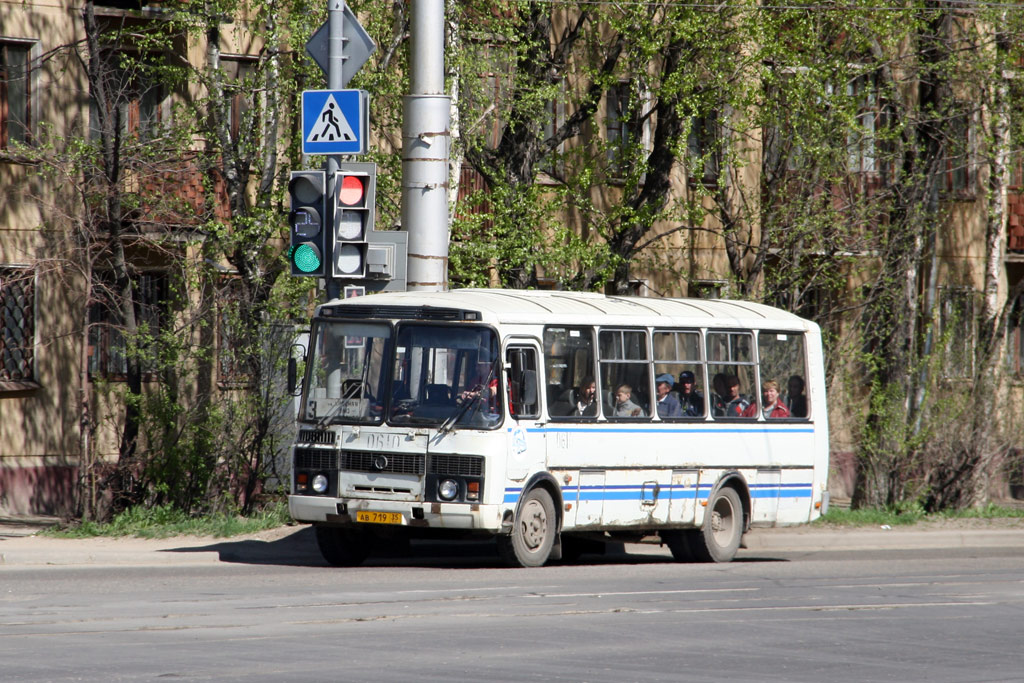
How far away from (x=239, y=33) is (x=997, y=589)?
13677 millimetres

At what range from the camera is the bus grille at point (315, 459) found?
1575 centimetres

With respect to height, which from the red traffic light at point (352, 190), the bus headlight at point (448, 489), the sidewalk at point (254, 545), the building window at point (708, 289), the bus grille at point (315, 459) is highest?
the red traffic light at point (352, 190)

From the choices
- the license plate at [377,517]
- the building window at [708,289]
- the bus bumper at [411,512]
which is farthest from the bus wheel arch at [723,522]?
the building window at [708,289]

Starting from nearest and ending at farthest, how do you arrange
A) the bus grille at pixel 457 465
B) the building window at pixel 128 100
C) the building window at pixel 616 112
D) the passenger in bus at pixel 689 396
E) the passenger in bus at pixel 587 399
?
1. the bus grille at pixel 457 465
2. the passenger in bus at pixel 587 399
3. the passenger in bus at pixel 689 396
4. the building window at pixel 128 100
5. the building window at pixel 616 112

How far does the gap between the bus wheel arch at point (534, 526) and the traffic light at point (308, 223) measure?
9.71ft

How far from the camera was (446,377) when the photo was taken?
616 inches

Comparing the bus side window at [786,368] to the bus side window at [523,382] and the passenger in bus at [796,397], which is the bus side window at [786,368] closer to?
the passenger in bus at [796,397]

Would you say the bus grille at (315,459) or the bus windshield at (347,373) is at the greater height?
the bus windshield at (347,373)

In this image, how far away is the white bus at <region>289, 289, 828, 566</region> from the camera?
15453mm

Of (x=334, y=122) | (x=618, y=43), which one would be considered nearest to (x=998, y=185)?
(x=618, y=43)

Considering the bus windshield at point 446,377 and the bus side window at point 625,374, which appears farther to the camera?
the bus side window at point 625,374

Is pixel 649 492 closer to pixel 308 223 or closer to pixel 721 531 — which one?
pixel 721 531

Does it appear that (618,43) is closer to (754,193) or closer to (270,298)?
(754,193)

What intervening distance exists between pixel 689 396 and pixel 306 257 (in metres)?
4.92
